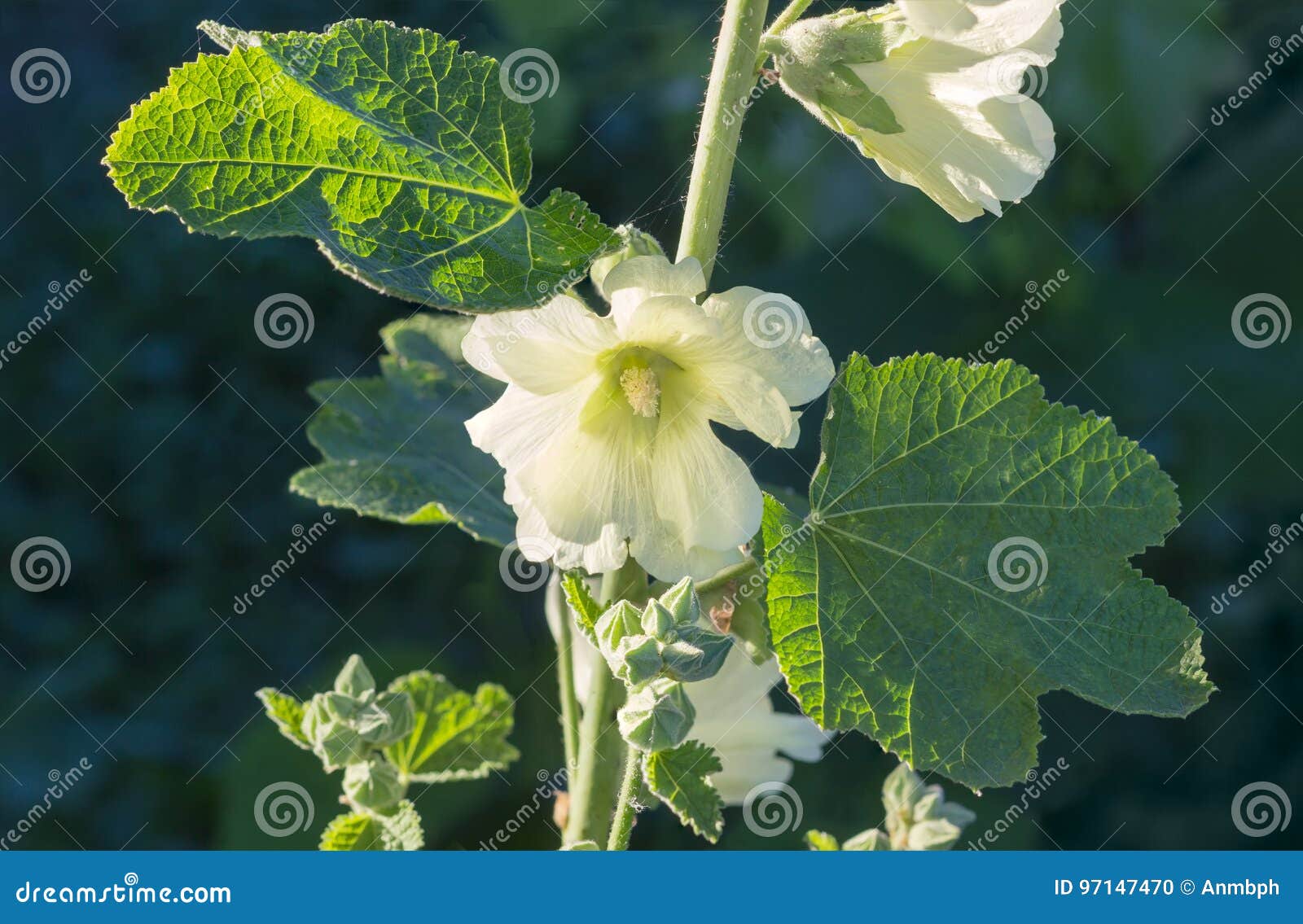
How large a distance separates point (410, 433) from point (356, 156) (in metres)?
0.65

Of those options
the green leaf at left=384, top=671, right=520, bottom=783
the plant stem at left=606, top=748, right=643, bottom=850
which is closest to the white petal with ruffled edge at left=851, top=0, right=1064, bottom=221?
the plant stem at left=606, top=748, right=643, bottom=850

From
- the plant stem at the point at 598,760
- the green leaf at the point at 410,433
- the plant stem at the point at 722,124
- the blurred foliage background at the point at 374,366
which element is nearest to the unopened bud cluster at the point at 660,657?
the plant stem at the point at 598,760

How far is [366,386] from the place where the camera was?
1.60 m

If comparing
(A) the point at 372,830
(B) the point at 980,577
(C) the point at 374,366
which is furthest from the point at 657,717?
(C) the point at 374,366

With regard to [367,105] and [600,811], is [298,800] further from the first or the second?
[367,105]

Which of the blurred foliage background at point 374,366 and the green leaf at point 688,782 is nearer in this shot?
the green leaf at point 688,782

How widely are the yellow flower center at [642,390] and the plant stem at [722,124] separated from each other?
0.10 metres

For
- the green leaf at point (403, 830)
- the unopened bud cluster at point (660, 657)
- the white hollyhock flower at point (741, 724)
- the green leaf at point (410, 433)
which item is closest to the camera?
the unopened bud cluster at point (660, 657)

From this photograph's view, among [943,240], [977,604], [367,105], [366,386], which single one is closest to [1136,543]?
[977,604]

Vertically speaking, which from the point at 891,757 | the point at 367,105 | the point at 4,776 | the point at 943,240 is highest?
the point at 943,240

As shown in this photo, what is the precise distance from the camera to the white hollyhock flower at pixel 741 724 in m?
1.27

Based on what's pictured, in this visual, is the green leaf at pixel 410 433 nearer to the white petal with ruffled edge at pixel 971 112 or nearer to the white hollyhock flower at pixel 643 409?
the white hollyhock flower at pixel 643 409

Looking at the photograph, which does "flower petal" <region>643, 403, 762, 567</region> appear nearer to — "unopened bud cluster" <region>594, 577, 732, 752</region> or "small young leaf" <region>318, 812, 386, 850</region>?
"unopened bud cluster" <region>594, 577, 732, 752</region>

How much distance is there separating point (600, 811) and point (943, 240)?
1419mm
